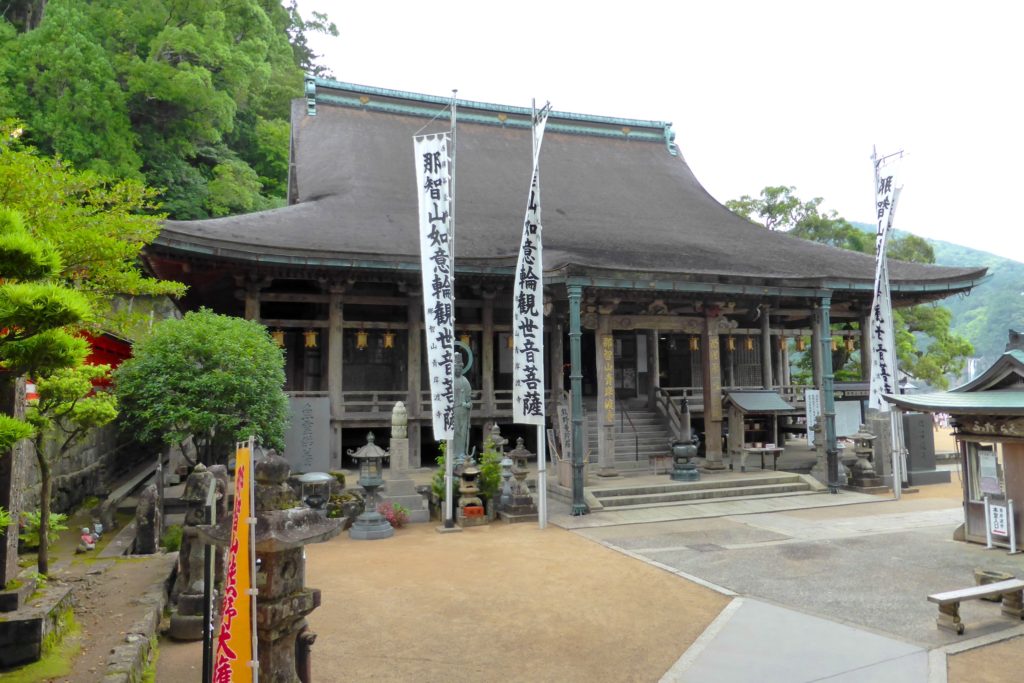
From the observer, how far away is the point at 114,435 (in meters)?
13.9

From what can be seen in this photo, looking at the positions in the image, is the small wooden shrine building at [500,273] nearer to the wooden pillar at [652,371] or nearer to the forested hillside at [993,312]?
the wooden pillar at [652,371]

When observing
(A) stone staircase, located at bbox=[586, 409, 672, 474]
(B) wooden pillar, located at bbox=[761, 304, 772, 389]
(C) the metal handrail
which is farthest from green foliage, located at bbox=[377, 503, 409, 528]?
(B) wooden pillar, located at bbox=[761, 304, 772, 389]

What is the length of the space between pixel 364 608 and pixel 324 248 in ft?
31.3

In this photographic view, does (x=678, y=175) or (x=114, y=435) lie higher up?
(x=678, y=175)

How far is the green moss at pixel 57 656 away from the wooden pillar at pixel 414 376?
10607 millimetres

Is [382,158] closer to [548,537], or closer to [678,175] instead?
[678,175]

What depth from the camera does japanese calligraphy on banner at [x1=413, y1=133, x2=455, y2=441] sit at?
11023 mm

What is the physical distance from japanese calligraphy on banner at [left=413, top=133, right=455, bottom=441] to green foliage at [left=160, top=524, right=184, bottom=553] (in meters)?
4.10

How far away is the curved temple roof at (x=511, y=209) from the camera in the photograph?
14.9 meters

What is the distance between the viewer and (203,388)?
10602 mm

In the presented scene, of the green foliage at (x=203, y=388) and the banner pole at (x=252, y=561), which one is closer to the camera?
the banner pole at (x=252, y=561)

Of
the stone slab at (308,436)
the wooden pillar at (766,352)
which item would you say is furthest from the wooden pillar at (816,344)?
the stone slab at (308,436)

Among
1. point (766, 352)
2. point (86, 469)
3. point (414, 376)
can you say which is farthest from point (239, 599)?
point (766, 352)

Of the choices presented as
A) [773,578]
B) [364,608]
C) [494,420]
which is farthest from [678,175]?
[364,608]
